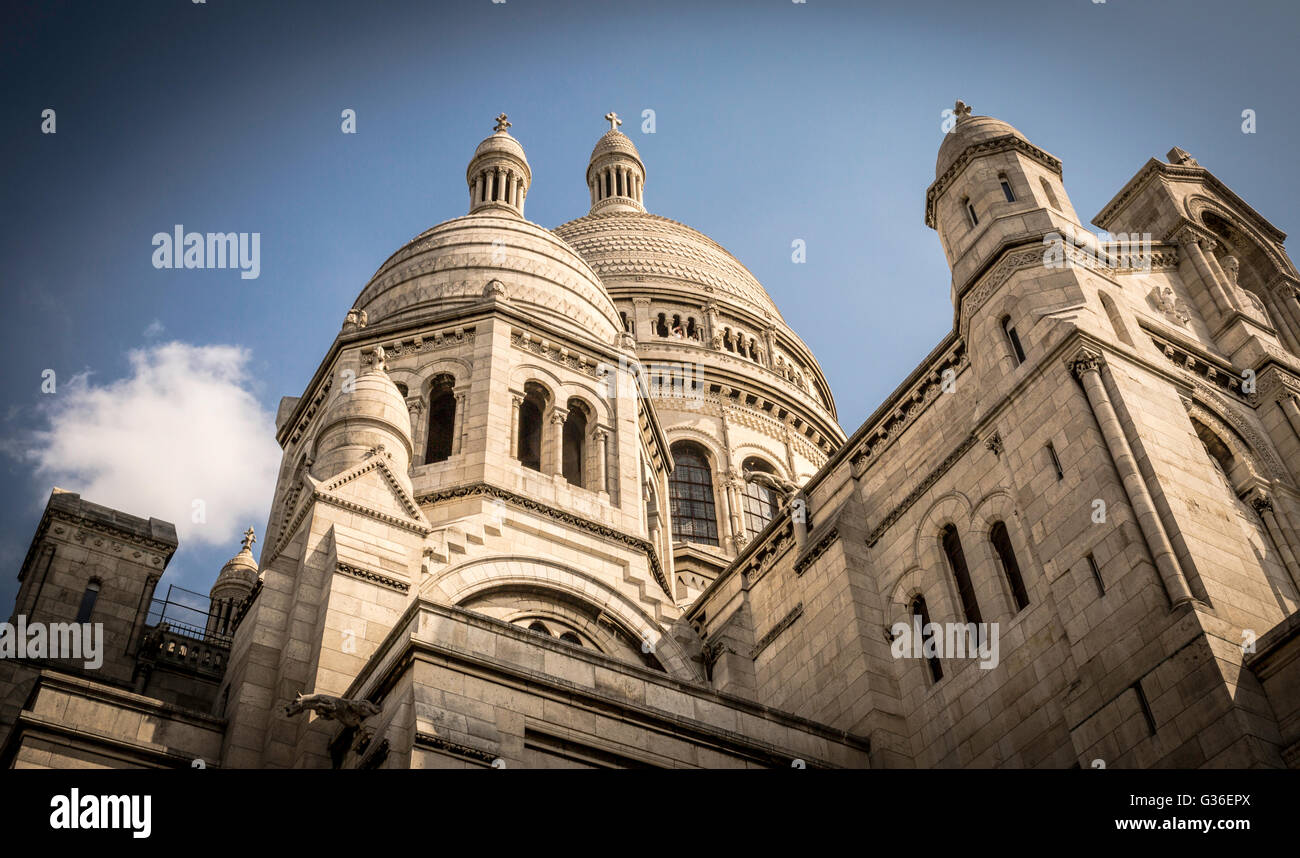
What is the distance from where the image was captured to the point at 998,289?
74.1 feet

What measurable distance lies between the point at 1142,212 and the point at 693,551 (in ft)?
53.4

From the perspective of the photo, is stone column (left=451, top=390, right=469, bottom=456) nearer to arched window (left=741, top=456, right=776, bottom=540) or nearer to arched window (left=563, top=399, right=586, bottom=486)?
arched window (left=563, top=399, right=586, bottom=486)

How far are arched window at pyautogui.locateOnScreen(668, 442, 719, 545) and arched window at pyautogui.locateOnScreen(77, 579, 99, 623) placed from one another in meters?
17.9

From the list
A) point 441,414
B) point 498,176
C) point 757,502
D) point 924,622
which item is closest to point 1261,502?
point 924,622

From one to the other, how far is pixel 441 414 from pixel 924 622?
46.1 ft

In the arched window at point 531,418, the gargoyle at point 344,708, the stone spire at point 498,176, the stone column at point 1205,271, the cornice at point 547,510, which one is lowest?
the gargoyle at point 344,708

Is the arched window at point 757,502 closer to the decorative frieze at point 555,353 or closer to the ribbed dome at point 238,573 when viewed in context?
the decorative frieze at point 555,353

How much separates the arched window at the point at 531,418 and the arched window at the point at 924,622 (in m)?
11.5

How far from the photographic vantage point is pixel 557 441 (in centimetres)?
2975

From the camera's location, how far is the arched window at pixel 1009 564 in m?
19.7

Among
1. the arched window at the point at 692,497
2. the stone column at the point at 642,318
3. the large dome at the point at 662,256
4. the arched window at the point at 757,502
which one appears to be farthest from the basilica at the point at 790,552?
the large dome at the point at 662,256

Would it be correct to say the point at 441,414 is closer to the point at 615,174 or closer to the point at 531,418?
the point at 531,418
